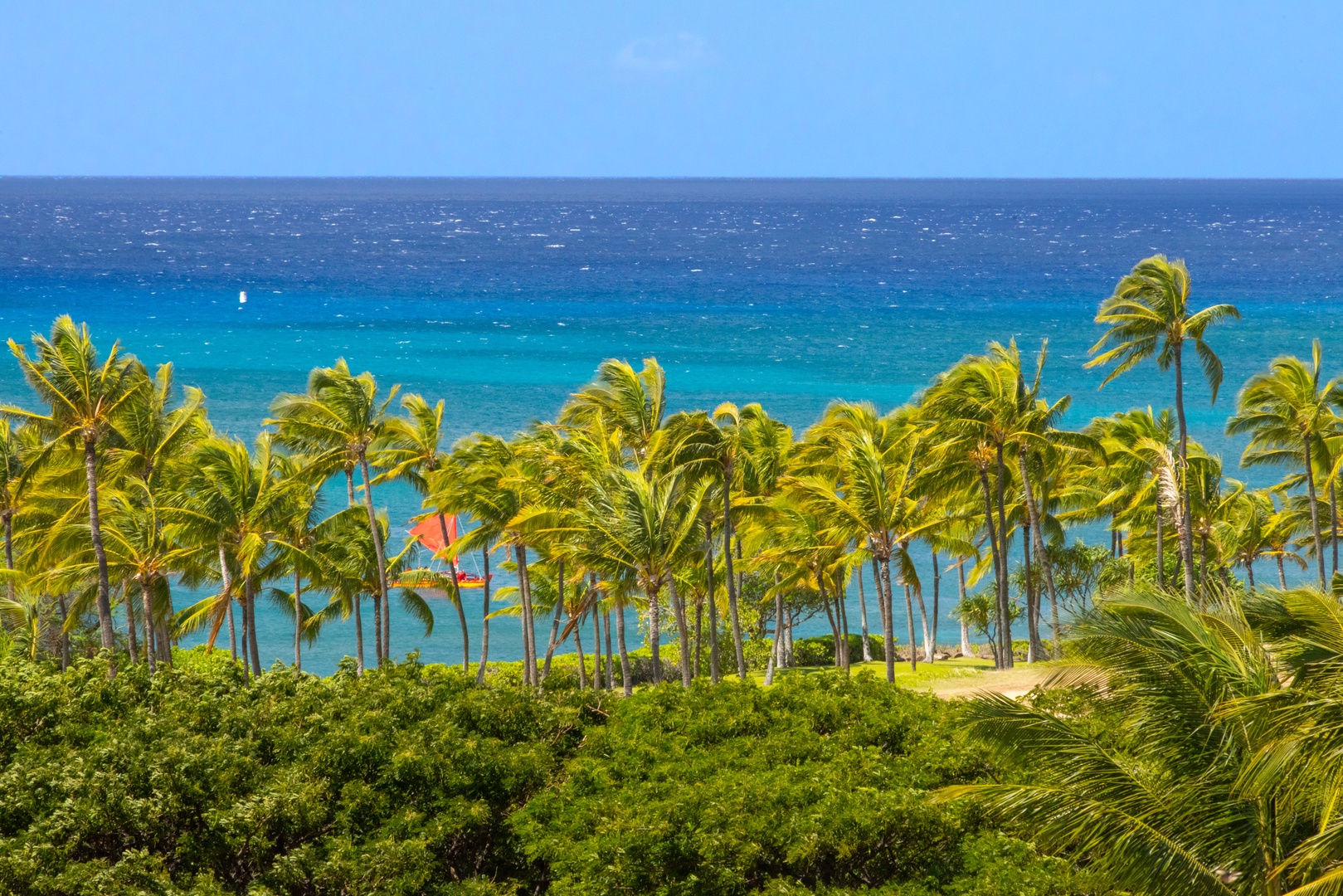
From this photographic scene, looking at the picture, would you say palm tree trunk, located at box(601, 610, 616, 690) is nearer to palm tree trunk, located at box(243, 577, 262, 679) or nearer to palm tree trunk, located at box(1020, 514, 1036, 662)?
palm tree trunk, located at box(243, 577, 262, 679)

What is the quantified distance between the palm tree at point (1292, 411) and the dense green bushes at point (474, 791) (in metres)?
22.0

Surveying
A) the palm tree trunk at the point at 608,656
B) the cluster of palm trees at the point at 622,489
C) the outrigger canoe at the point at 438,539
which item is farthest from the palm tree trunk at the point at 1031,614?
A: the outrigger canoe at the point at 438,539

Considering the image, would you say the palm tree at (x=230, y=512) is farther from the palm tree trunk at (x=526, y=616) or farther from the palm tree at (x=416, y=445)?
the palm tree trunk at (x=526, y=616)

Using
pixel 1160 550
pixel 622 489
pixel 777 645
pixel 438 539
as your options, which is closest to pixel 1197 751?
pixel 622 489

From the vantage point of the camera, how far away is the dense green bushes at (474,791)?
55.9 feet

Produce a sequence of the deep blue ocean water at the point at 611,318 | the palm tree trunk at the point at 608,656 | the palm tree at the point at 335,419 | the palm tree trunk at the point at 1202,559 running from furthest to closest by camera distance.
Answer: the deep blue ocean water at the point at 611,318, the palm tree trunk at the point at 1202,559, the palm tree trunk at the point at 608,656, the palm tree at the point at 335,419

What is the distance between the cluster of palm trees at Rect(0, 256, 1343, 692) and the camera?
109 feet

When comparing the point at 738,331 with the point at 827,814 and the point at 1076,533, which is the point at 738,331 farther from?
the point at 827,814

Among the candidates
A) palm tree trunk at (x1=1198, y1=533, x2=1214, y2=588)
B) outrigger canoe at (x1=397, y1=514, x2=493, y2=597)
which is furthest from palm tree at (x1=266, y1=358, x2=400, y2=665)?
palm tree trunk at (x1=1198, y1=533, x2=1214, y2=588)

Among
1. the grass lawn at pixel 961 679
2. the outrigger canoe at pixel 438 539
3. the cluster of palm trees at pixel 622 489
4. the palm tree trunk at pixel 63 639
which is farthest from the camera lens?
the outrigger canoe at pixel 438 539

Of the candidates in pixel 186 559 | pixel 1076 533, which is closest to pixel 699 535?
pixel 186 559

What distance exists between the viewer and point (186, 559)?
3681 centimetres

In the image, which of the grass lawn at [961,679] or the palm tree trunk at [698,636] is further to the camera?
the palm tree trunk at [698,636]

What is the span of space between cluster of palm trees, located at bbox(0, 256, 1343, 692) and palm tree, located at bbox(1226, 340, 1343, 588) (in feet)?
0.32
